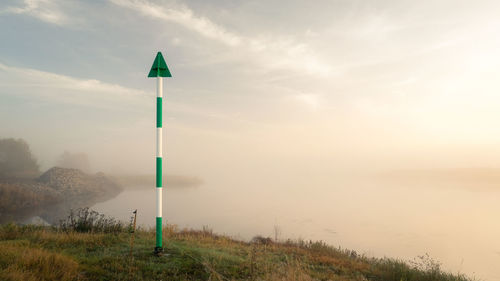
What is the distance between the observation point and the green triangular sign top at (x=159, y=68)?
8789 mm

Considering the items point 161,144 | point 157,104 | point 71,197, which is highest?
point 157,104

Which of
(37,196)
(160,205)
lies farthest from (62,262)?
(37,196)

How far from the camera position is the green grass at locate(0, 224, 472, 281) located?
6.02 m

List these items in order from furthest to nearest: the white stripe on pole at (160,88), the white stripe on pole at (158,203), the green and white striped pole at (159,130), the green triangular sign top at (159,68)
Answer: the green triangular sign top at (159,68) → the white stripe on pole at (160,88) → the white stripe on pole at (158,203) → the green and white striped pole at (159,130)

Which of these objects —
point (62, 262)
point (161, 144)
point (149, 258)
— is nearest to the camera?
point (62, 262)

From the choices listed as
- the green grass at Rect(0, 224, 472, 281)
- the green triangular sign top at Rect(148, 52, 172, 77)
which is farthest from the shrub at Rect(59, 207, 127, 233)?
the green triangular sign top at Rect(148, 52, 172, 77)

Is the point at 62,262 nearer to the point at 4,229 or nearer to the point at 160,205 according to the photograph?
the point at 160,205

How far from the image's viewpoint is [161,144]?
852 cm

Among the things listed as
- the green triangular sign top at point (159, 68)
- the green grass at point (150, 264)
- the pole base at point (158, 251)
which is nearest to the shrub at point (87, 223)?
the green grass at point (150, 264)

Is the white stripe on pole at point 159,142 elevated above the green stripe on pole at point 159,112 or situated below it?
below

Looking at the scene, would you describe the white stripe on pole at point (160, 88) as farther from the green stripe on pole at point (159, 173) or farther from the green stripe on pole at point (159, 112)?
the green stripe on pole at point (159, 173)

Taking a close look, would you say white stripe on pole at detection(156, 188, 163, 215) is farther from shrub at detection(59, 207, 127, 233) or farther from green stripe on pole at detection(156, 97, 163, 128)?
shrub at detection(59, 207, 127, 233)

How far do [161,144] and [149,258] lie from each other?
301 centimetres

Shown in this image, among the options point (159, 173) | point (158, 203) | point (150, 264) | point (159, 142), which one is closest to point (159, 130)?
point (159, 142)
